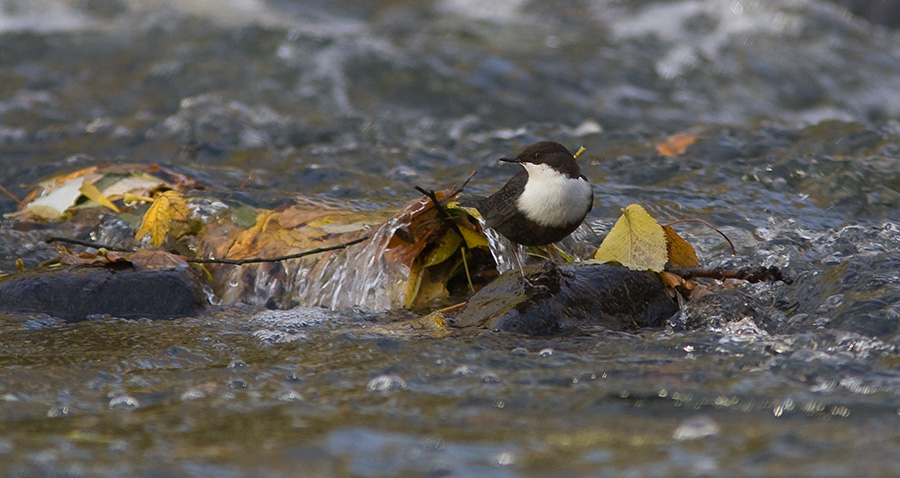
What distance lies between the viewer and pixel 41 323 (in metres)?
3.84

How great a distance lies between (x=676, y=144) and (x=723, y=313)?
3323 millimetres

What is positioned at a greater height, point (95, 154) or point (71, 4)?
point (71, 4)

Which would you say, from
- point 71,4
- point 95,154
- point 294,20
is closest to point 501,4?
point 294,20

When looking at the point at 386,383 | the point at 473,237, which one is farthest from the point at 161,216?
the point at 386,383

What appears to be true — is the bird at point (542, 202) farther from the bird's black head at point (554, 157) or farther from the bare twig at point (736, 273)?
the bare twig at point (736, 273)

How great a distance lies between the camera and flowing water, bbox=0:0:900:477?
8.03 ft

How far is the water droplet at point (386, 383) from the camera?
2.93 metres

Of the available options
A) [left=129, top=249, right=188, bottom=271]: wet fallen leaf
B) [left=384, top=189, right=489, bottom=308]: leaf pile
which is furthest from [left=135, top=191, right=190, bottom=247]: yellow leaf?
[left=384, top=189, right=489, bottom=308]: leaf pile

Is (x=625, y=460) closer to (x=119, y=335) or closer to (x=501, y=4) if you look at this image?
(x=119, y=335)

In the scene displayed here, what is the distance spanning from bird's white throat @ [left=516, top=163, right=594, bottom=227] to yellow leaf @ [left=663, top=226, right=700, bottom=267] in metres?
0.42

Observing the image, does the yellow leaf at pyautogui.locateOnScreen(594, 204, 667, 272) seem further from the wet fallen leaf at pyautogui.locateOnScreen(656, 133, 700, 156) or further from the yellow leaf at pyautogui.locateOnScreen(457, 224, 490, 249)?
the wet fallen leaf at pyautogui.locateOnScreen(656, 133, 700, 156)

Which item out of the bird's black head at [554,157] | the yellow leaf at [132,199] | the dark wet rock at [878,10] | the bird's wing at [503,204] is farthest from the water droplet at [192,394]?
the dark wet rock at [878,10]

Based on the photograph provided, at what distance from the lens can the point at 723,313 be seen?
3541mm

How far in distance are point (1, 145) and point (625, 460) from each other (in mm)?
6543
